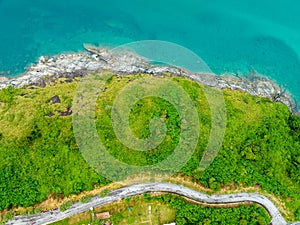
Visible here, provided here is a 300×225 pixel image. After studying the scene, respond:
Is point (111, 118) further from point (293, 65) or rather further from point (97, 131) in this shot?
point (293, 65)

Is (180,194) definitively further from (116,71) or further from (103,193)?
(116,71)

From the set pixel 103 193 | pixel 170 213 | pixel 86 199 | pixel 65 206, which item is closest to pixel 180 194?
pixel 170 213

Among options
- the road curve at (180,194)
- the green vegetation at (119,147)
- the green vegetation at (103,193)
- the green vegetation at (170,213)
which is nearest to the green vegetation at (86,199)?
the road curve at (180,194)

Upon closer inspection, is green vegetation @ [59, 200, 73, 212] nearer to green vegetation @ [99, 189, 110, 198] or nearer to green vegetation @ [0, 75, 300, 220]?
green vegetation @ [0, 75, 300, 220]

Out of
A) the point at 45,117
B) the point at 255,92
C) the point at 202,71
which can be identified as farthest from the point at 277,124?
the point at 45,117

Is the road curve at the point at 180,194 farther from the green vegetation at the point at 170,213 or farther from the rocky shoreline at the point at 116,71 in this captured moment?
the rocky shoreline at the point at 116,71

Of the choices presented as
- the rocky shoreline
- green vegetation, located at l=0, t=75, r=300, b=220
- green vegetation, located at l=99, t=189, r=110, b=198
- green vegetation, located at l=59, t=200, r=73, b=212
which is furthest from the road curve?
the rocky shoreline

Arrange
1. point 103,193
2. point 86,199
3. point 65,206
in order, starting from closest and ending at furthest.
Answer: point 65,206 < point 86,199 < point 103,193
